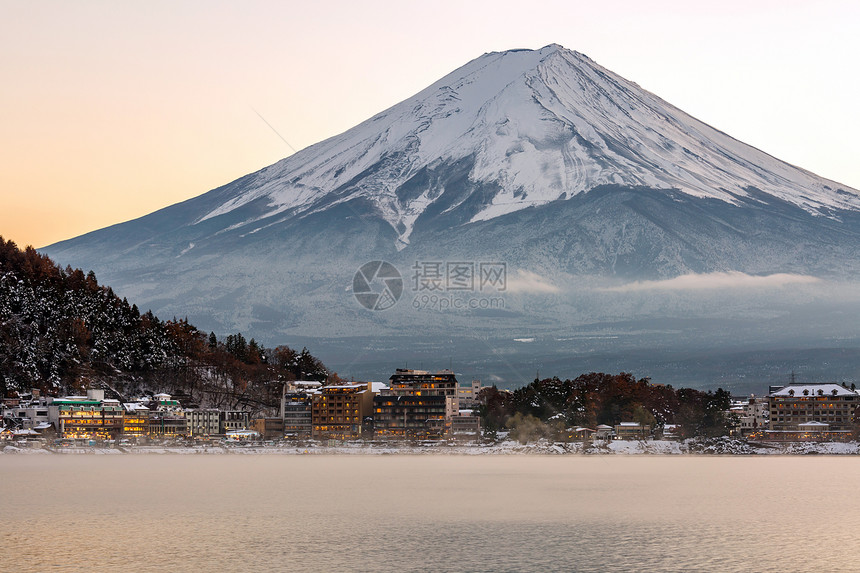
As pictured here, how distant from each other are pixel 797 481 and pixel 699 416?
64227 millimetres

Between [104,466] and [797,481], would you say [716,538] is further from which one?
[104,466]

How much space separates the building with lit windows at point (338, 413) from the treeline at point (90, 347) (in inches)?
571

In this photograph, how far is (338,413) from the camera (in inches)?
6752

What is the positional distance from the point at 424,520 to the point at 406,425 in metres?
107

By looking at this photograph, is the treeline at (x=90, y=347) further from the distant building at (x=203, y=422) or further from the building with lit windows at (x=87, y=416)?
the building with lit windows at (x=87, y=416)

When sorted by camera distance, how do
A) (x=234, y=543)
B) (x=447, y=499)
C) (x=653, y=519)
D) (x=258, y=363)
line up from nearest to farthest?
1. (x=234, y=543)
2. (x=653, y=519)
3. (x=447, y=499)
4. (x=258, y=363)

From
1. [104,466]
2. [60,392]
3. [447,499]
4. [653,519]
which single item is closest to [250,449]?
[60,392]

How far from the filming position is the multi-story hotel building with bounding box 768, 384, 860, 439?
168m

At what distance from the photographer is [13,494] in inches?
3073

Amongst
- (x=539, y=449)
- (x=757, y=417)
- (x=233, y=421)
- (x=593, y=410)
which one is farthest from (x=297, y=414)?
(x=757, y=417)

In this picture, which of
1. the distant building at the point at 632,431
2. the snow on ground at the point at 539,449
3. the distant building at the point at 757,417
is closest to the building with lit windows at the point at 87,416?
the snow on ground at the point at 539,449

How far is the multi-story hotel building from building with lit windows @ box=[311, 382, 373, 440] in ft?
200

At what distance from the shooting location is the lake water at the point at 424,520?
48.0m

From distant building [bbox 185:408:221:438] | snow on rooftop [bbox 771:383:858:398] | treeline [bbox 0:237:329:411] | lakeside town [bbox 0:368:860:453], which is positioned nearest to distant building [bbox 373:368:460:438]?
lakeside town [bbox 0:368:860:453]
